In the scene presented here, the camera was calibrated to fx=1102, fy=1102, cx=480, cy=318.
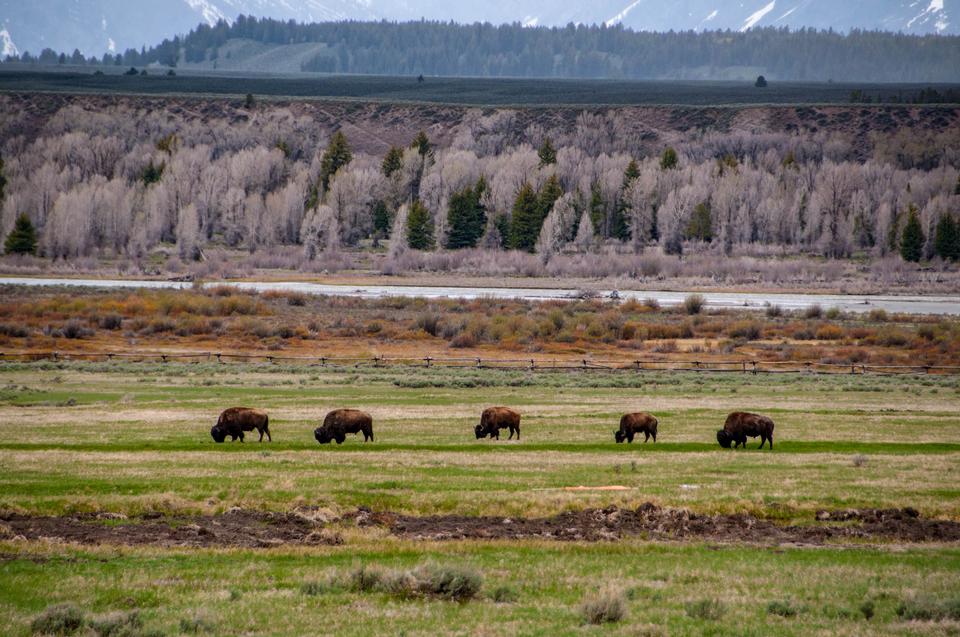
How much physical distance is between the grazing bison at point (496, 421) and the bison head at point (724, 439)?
4.67m

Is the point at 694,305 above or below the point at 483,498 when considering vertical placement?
below

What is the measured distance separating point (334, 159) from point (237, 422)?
132 metres

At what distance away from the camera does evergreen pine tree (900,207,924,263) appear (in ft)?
390

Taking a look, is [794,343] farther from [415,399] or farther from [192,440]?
[192,440]

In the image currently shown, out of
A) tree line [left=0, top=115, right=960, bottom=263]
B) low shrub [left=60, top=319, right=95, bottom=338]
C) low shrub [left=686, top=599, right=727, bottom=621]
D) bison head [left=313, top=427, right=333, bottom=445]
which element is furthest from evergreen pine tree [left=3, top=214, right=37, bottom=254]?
low shrub [left=686, top=599, right=727, bottom=621]

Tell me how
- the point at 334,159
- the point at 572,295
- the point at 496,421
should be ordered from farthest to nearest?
the point at 334,159, the point at 572,295, the point at 496,421

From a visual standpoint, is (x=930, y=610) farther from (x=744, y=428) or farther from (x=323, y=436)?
(x=323, y=436)

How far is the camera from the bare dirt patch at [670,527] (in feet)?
53.1

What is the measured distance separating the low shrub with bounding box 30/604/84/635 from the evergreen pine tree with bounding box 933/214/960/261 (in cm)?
12064

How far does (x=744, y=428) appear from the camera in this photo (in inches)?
968

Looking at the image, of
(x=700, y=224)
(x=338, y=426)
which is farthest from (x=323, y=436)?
(x=700, y=224)

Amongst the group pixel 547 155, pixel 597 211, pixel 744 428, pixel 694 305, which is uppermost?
pixel 547 155

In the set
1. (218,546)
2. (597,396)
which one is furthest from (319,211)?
(218,546)

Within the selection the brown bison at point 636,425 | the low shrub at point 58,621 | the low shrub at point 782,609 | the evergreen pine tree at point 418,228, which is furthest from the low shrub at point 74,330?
the evergreen pine tree at point 418,228
